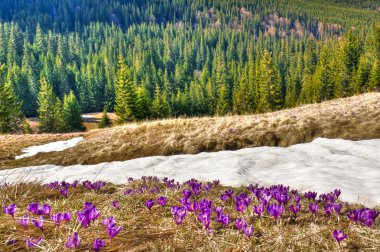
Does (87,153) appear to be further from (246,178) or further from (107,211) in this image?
(107,211)

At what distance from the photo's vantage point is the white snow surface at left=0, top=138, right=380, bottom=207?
4766 mm

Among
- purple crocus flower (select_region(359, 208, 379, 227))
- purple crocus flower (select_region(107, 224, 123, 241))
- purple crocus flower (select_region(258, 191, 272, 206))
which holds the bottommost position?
purple crocus flower (select_region(258, 191, 272, 206))

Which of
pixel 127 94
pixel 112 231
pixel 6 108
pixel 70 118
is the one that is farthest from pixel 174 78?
pixel 112 231

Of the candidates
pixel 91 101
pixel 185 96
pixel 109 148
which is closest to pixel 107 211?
pixel 109 148

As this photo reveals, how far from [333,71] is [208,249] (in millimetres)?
75590

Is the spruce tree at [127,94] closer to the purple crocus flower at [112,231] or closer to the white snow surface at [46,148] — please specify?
the white snow surface at [46,148]

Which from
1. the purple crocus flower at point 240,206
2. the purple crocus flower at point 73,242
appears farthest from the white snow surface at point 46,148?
the purple crocus flower at point 73,242

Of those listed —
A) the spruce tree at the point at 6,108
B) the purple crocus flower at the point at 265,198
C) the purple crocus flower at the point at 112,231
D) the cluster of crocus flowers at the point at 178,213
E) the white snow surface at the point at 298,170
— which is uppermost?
the purple crocus flower at the point at 112,231

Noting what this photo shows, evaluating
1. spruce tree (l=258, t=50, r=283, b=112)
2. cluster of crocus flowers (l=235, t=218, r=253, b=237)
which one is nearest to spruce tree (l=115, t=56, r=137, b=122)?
spruce tree (l=258, t=50, r=283, b=112)

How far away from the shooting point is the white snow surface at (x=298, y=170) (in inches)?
188

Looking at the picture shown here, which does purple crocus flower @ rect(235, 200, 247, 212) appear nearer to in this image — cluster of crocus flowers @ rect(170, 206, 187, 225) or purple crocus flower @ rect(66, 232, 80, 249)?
cluster of crocus flowers @ rect(170, 206, 187, 225)

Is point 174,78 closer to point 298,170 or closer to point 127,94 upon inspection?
point 127,94

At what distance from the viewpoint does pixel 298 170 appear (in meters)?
6.32

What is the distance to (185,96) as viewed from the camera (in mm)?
94250
